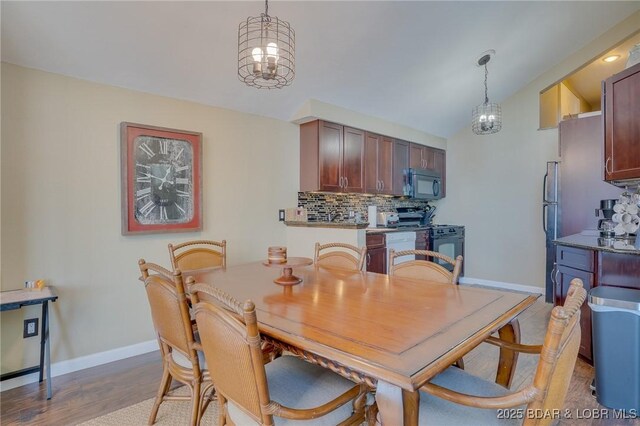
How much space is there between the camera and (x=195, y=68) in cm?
288

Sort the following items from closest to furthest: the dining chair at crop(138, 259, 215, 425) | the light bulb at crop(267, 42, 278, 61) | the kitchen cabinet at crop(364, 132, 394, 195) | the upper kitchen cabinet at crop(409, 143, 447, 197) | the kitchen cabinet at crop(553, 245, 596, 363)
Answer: the dining chair at crop(138, 259, 215, 425) < the light bulb at crop(267, 42, 278, 61) < the kitchen cabinet at crop(553, 245, 596, 363) < the kitchen cabinet at crop(364, 132, 394, 195) < the upper kitchen cabinet at crop(409, 143, 447, 197)

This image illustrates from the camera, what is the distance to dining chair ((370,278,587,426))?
0.88 metres

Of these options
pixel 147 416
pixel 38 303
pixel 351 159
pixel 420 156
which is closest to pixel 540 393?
pixel 147 416

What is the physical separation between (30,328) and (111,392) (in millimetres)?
773

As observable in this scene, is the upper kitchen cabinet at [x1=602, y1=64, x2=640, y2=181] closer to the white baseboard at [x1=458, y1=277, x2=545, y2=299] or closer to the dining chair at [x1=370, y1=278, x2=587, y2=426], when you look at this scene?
the dining chair at [x1=370, y1=278, x2=587, y2=426]

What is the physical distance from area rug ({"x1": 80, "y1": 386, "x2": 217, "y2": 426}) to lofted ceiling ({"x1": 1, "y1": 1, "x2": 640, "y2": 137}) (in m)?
2.39

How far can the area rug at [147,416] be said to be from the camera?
196 centimetres

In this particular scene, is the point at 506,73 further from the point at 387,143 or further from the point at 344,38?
the point at 344,38

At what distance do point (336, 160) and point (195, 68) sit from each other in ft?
6.17

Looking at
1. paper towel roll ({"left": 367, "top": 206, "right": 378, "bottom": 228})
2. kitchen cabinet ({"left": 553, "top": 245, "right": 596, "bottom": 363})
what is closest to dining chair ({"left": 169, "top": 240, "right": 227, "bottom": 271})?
paper towel roll ({"left": 367, "top": 206, "right": 378, "bottom": 228})

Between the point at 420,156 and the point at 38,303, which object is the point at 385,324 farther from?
the point at 420,156

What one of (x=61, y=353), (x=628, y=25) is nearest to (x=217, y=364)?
(x=61, y=353)

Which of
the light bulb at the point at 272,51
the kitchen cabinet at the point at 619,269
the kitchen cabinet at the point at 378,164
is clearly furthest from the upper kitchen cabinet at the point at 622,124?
the light bulb at the point at 272,51

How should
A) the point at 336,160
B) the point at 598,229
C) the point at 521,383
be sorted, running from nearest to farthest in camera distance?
the point at 521,383 → the point at 598,229 → the point at 336,160
